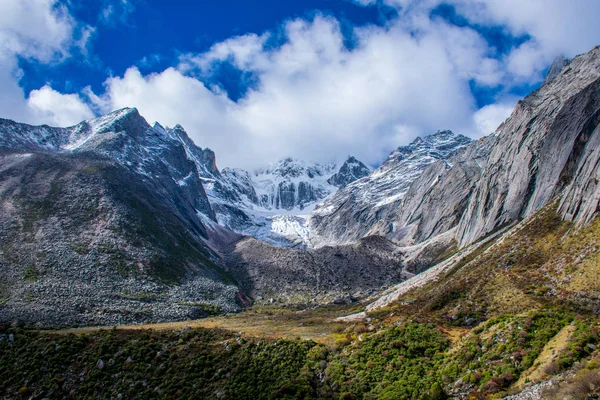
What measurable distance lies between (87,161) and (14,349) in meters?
119

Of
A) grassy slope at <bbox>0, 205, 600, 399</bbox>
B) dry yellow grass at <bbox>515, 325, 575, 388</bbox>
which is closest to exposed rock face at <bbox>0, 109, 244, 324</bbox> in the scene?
grassy slope at <bbox>0, 205, 600, 399</bbox>

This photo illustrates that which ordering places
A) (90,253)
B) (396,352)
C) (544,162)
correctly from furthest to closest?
(90,253) → (544,162) → (396,352)

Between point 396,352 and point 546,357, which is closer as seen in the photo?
point 546,357

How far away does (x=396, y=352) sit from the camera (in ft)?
123

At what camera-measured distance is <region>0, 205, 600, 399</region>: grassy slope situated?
2953 cm

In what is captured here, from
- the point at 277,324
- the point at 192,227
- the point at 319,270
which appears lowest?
the point at 277,324

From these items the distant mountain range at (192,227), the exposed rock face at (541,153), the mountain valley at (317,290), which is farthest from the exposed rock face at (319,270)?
the exposed rock face at (541,153)

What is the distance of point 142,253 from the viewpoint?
10812 cm

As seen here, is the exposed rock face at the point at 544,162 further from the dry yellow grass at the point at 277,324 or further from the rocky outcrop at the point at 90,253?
the rocky outcrop at the point at 90,253

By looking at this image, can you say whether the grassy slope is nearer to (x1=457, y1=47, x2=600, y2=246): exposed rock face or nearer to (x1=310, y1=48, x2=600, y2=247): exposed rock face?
(x1=310, y1=48, x2=600, y2=247): exposed rock face

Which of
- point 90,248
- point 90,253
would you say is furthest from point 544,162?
point 90,248

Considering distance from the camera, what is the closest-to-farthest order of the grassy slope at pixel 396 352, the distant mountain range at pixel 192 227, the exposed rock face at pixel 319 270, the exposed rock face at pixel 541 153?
the grassy slope at pixel 396 352 < the distant mountain range at pixel 192 227 < the exposed rock face at pixel 541 153 < the exposed rock face at pixel 319 270

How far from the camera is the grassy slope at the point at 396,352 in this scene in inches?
1163

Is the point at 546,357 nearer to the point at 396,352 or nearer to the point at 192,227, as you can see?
the point at 396,352
